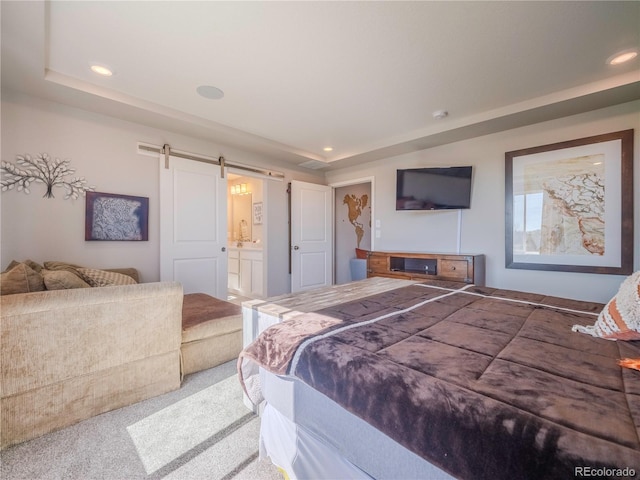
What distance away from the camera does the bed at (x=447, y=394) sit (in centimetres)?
58

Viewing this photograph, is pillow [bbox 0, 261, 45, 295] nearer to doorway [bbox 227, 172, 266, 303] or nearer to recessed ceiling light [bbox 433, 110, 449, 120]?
doorway [bbox 227, 172, 266, 303]

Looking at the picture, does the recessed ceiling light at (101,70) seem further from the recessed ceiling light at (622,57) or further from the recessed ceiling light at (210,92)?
the recessed ceiling light at (622,57)

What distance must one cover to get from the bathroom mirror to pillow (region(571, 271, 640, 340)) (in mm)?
5059

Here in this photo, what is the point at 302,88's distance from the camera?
251cm

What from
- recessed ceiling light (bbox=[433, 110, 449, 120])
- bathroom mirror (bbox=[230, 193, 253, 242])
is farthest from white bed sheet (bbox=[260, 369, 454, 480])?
bathroom mirror (bbox=[230, 193, 253, 242])

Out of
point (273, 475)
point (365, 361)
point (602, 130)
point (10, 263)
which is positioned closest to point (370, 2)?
point (365, 361)

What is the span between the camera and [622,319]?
1.07m

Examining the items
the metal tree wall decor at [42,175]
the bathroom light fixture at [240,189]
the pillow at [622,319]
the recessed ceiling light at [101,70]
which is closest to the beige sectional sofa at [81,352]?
the metal tree wall decor at [42,175]

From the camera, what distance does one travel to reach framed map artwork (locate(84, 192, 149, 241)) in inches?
112

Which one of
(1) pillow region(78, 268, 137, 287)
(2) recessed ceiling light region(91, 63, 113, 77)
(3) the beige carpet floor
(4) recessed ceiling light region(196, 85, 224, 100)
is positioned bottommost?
(3) the beige carpet floor

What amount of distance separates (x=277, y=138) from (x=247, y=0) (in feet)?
7.30

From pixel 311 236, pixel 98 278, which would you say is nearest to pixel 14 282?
pixel 98 278

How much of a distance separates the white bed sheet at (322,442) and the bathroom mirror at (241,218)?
4.49m
